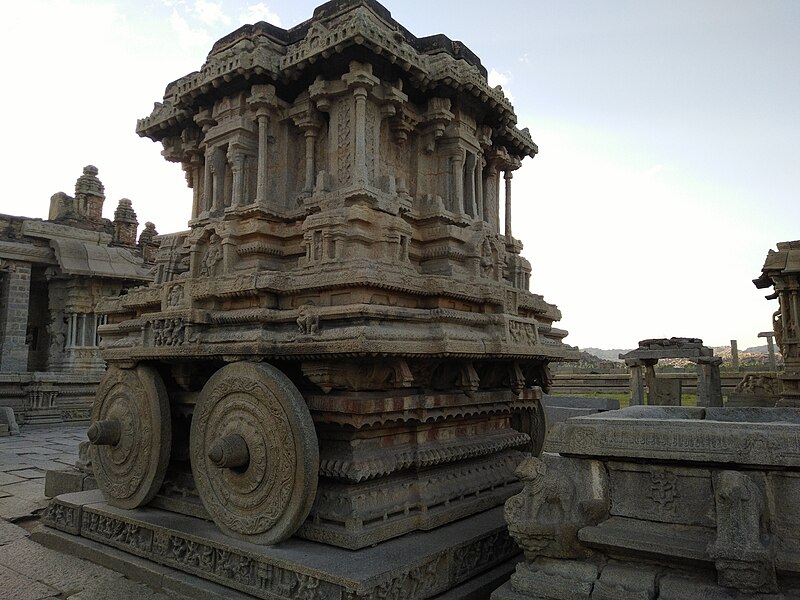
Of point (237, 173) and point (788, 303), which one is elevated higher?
point (237, 173)

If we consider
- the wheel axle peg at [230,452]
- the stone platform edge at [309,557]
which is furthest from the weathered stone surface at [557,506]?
the wheel axle peg at [230,452]

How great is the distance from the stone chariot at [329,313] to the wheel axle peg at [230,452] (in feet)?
0.06

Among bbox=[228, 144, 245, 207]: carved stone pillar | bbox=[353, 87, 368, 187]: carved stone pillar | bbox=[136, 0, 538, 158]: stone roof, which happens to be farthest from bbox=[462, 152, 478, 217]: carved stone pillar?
bbox=[228, 144, 245, 207]: carved stone pillar

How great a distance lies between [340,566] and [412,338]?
190 centimetres

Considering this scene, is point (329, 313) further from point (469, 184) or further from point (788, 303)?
point (788, 303)

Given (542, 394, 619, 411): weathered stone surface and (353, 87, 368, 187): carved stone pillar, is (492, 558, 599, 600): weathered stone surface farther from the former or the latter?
(542, 394, 619, 411): weathered stone surface

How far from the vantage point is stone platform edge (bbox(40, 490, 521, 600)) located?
416 centimetres

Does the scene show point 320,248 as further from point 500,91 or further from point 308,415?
point 500,91

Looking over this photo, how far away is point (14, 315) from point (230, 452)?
16.6 m

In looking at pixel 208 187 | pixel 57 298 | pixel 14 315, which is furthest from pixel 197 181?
pixel 57 298

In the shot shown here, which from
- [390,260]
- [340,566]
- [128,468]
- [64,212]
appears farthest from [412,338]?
[64,212]

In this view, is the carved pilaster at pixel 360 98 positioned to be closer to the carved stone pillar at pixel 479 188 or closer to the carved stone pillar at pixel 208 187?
the carved stone pillar at pixel 479 188

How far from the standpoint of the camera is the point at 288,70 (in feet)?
20.9

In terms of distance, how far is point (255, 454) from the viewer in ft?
15.9
